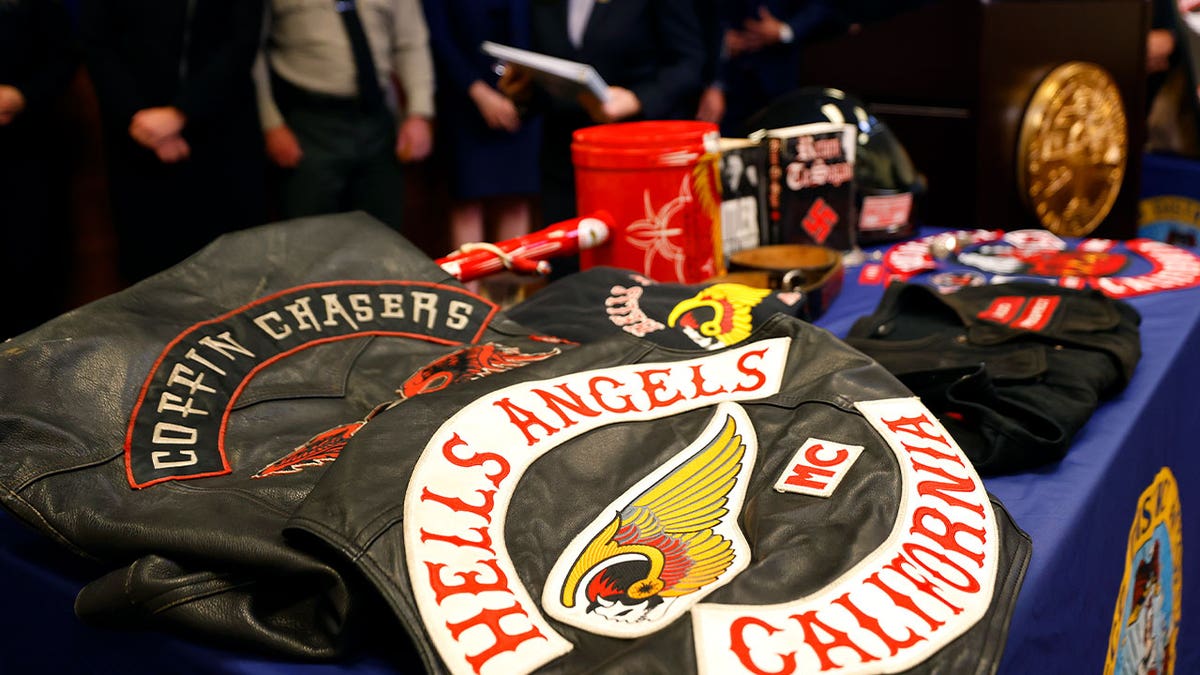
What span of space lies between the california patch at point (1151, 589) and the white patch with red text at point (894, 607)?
1.09 ft

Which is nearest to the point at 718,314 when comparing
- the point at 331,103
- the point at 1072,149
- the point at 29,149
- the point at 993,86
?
the point at 1072,149

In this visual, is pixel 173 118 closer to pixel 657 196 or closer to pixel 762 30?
pixel 657 196

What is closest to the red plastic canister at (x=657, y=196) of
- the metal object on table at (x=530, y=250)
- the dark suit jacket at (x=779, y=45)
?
the metal object on table at (x=530, y=250)

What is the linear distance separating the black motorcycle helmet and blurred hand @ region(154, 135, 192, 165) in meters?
1.28

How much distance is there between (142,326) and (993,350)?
2.58ft

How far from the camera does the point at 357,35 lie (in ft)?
8.38

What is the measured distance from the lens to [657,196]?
1348 mm

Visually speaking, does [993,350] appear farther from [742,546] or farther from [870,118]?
[870,118]

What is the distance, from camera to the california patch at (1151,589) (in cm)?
99

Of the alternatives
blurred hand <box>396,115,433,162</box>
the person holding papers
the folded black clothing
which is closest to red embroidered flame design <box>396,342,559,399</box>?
the folded black clothing

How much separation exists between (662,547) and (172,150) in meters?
1.95

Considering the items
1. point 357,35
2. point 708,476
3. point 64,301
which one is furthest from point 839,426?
point 64,301

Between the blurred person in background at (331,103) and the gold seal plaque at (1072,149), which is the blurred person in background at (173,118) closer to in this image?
the blurred person in background at (331,103)

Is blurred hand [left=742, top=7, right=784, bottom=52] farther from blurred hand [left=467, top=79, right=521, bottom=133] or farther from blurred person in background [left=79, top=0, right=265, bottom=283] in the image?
blurred person in background [left=79, top=0, right=265, bottom=283]
